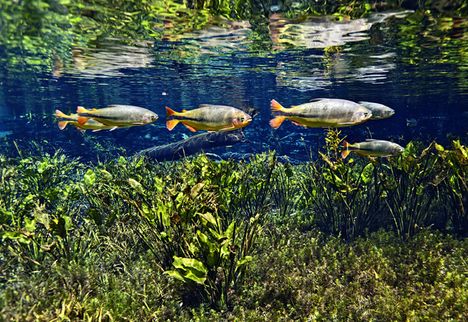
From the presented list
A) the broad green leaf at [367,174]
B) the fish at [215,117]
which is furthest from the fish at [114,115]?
the broad green leaf at [367,174]

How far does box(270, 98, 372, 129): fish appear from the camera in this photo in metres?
5.11

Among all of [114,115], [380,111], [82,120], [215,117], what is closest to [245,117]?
[215,117]

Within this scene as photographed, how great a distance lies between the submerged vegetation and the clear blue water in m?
2.99

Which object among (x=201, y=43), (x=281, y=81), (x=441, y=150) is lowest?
(x=441, y=150)

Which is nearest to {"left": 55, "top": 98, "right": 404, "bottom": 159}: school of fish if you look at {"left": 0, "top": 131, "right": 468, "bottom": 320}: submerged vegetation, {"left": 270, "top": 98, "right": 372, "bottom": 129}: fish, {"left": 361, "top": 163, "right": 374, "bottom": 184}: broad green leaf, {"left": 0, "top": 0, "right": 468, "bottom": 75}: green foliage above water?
{"left": 270, "top": 98, "right": 372, "bottom": 129}: fish

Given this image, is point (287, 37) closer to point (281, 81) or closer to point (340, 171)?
point (340, 171)

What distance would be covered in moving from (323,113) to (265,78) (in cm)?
1901

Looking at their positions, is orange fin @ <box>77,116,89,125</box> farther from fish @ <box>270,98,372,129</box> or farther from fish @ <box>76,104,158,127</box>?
fish @ <box>270,98,372,129</box>

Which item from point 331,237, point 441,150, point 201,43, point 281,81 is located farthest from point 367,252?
point 281,81

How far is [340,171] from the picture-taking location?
6.96m

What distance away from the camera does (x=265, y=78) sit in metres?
23.3

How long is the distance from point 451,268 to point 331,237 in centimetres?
239

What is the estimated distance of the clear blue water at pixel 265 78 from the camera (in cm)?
1302

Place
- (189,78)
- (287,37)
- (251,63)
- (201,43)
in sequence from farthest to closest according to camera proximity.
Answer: (189,78) → (251,63) → (201,43) → (287,37)
